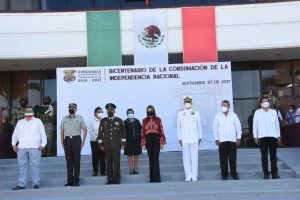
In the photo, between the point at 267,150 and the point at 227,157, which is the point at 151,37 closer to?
the point at 227,157

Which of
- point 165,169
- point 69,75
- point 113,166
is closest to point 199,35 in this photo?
point 69,75

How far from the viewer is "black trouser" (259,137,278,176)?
35.0 ft

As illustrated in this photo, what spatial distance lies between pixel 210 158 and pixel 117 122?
10.3 feet

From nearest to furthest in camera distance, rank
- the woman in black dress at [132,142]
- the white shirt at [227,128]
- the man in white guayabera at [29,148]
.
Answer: the man in white guayabera at [29,148] < the white shirt at [227,128] < the woman in black dress at [132,142]

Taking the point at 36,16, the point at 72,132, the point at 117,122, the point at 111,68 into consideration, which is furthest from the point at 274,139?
the point at 36,16

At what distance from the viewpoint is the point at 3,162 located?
13.1m

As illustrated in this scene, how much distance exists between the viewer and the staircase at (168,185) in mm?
9562

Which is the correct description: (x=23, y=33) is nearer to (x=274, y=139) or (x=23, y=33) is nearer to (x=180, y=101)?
(x=180, y=101)

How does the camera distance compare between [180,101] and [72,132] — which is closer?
[72,132]

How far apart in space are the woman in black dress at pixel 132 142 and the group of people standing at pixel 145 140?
0.08 feet

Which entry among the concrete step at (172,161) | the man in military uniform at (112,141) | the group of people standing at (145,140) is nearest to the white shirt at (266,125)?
the group of people standing at (145,140)

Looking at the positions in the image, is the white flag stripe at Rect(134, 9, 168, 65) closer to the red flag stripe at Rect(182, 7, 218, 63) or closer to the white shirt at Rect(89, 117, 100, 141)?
the red flag stripe at Rect(182, 7, 218, 63)

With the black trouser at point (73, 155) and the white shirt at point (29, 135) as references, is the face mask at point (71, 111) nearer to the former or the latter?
the black trouser at point (73, 155)

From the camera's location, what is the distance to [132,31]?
17.2 meters
